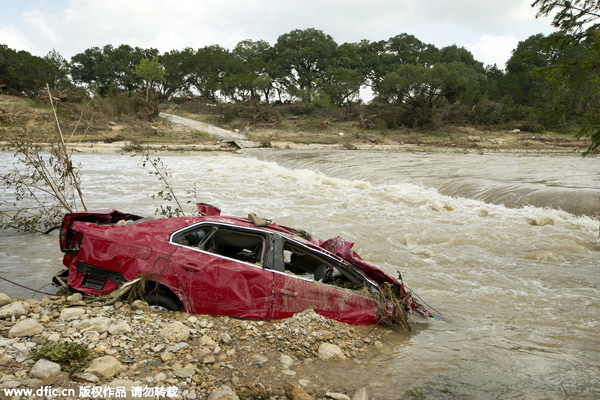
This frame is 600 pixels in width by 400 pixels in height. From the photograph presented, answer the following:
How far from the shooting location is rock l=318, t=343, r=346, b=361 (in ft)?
15.3

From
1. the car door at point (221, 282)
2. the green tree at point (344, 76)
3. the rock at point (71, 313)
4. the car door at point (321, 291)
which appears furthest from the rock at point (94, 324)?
the green tree at point (344, 76)

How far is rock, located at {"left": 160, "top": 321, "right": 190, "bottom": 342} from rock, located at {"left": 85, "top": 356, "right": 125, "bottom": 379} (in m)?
0.65

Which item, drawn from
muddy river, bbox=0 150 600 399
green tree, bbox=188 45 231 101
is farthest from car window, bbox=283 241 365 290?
green tree, bbox=188 45 231 101

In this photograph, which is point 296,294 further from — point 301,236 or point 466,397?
point 466,397

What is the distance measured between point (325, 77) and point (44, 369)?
6457 cm

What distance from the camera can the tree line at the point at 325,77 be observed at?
45.6 metres

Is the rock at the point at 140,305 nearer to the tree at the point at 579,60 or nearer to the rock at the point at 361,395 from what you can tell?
the rock at the point at 361,395

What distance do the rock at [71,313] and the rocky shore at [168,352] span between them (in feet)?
0.03

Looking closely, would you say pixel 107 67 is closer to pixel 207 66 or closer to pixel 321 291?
pixel 207 66

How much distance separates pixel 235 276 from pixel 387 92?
4516cm

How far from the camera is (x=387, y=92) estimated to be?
155 ft

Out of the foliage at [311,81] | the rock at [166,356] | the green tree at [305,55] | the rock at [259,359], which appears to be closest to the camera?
the rock at [166,356]

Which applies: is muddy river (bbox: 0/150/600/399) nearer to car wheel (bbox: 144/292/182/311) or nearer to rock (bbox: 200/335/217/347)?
rock (bbox: 200/335/217/347)

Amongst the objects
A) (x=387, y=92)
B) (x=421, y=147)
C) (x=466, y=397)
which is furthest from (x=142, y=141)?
(x=466, y=397)
